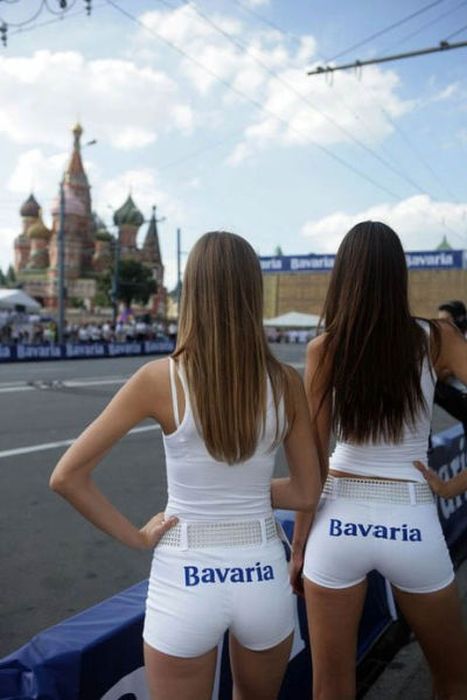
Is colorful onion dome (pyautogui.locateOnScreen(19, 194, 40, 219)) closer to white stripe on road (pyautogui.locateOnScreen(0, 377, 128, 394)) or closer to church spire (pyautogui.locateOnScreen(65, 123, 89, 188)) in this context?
church spire (pyautogui.locateOnScreen(65, 123, 89, 188))

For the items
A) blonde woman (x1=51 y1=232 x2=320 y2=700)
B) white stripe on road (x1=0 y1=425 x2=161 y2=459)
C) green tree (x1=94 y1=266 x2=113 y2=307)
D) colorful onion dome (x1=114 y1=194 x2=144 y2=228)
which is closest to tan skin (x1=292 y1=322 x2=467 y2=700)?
blonde woman (x1=51 y1=232 x2=320 y2=700)

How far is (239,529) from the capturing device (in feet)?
5.18

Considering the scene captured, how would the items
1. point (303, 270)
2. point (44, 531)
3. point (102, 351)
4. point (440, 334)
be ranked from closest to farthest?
point (440, 334), point (44, 531), point (102, 351), point (303, 270)

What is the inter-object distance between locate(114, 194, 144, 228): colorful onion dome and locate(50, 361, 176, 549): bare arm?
72641 millimetres

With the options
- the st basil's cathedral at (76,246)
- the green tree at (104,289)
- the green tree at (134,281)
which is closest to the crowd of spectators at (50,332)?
the green tree at (104,289)

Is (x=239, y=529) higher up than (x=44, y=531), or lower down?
higher up

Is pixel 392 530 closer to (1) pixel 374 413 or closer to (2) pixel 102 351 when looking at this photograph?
(1) pixel 374 413

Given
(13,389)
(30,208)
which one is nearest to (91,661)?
(13,389)

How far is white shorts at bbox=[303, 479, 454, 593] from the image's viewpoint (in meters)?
1.86

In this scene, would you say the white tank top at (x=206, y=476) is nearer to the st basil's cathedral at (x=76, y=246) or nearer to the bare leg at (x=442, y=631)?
the bare leg at (x=442, y=631)

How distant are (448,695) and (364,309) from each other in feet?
3.95

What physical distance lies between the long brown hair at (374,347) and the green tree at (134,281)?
65009 mm

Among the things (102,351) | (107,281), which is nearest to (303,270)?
(102,351)

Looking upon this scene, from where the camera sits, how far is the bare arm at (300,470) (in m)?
1.69
